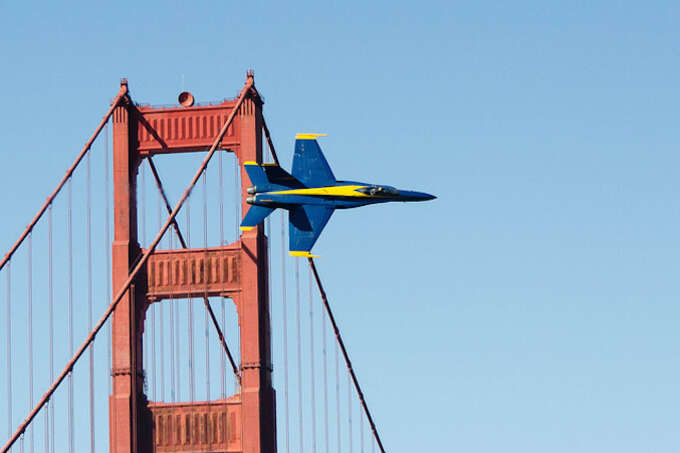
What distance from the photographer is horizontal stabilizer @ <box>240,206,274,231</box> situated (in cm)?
9931

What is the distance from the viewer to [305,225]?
100000 mm

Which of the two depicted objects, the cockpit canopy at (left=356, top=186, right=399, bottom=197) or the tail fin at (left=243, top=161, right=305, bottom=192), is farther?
the tail fin at (left=243, top=161, right=305, bottom=192)

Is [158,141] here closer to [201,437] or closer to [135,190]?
[135,190]

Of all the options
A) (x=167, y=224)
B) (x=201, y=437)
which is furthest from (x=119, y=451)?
(x=167, y=224)

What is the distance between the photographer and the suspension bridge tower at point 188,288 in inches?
4050

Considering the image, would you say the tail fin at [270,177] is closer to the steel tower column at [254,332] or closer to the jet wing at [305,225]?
the jet wing at [305,225]

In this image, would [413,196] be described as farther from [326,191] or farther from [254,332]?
[254,332]

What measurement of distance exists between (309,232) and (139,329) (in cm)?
1059

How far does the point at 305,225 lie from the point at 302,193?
1.58 metres

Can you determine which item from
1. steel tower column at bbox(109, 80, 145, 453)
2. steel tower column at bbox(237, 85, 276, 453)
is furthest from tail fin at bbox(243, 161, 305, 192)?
steel tower column at bbox(109, 80, 145, 453)

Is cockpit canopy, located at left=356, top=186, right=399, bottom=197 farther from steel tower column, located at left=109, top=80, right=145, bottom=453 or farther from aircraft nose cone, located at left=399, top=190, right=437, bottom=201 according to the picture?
steel tower column, located at left=109, top=80, right=145, bottom=453

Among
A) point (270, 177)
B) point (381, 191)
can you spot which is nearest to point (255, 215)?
point (270, 177)

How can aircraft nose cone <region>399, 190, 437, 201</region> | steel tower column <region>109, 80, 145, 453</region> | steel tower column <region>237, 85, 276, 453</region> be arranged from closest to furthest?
1. aircraft nose cone <region>399, 190, 437, 201</region>
2. steel tower column <region>237, 85, 276, 453</region>
3. steel tower column <region>109, 80, 145, 453</region>

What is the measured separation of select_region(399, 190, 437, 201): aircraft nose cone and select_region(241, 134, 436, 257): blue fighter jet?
209cm
